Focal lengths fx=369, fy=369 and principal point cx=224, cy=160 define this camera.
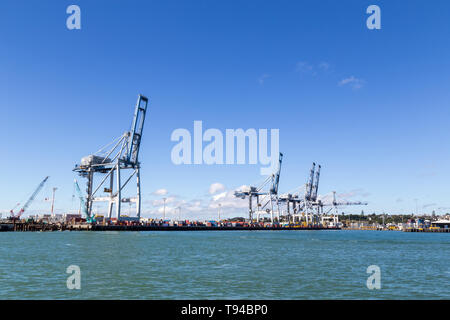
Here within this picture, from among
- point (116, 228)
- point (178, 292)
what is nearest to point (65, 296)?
point (178, 292)

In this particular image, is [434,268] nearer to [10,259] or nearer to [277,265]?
[277,265]

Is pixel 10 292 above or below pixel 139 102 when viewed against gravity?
below

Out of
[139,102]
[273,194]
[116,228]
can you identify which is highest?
[139,102]

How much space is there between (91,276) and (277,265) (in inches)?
650

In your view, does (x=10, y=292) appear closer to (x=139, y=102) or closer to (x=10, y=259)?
(x=10, y=259)

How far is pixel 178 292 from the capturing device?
21.4 meters

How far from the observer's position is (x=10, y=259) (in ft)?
119
